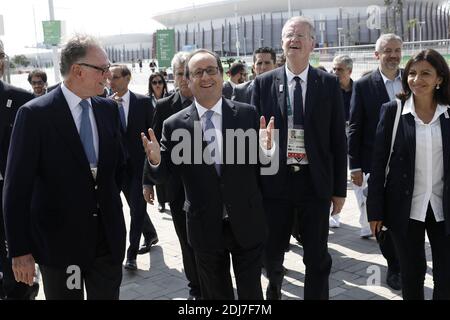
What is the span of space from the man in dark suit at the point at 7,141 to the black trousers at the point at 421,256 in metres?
3.13

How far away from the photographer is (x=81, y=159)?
2900 millimetres

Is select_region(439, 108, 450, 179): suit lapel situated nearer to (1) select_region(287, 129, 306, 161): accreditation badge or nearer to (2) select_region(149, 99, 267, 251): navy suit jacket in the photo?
(1) select_region(287, 129, 306, 161): accreditation badge

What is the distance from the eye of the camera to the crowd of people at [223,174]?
288 centimetres

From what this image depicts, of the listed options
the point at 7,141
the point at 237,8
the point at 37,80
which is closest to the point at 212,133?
the point at 7,141

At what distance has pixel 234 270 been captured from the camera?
3.26m

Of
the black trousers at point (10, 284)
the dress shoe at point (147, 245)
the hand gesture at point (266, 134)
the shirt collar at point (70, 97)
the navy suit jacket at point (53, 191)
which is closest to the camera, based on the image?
the navy suit jacket at point (53, 191)

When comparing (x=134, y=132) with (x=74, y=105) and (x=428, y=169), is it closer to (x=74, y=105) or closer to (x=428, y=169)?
(x=74, y=105)

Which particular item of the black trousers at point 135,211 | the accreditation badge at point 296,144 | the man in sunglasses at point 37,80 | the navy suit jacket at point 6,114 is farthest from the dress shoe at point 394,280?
the man in sunglasses at point 37,80

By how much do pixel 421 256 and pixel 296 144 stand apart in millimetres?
1179

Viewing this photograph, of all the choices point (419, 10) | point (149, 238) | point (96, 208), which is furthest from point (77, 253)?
point (419, 10)

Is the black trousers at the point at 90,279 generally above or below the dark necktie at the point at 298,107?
below

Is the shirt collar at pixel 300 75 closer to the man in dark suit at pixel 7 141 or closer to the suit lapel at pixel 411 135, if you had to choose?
the suit lapel at pixel 411 135

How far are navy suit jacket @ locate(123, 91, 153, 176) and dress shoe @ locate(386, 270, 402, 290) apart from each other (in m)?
2.83

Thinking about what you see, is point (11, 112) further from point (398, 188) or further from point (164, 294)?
point (398, 188)
